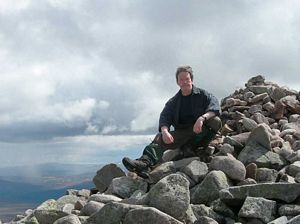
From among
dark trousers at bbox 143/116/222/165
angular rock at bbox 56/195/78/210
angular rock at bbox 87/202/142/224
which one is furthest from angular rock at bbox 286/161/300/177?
angular rock at bbox 56/195/78/210

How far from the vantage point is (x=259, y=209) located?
9.75 m

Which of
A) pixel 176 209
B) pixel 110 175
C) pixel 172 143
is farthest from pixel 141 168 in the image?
pixel 176 209

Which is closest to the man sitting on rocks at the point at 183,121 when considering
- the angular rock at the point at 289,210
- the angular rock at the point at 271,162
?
the angular rock at the point at 271,162

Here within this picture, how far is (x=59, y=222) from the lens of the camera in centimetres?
980

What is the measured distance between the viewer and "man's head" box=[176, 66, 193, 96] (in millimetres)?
13070

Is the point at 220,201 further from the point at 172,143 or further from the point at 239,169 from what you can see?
the point at 172,143

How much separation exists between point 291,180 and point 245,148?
8.37ft

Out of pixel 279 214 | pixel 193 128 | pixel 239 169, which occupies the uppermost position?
pixel 193 128

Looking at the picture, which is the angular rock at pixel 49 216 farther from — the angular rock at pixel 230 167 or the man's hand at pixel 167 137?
the angular rock at pixel 230 167

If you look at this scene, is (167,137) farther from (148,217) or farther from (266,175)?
(148,217)

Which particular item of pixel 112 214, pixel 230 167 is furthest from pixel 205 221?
pixel 230 167

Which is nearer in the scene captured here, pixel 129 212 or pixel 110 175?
pixel 129 212

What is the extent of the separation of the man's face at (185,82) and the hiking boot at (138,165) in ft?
7.68

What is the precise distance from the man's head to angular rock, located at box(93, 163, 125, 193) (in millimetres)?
3618
